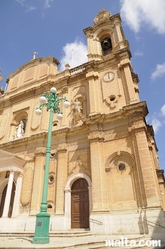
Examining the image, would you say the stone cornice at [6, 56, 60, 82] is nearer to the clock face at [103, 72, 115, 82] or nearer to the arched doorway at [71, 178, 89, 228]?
the clock face at [103, 72, 115, 82]

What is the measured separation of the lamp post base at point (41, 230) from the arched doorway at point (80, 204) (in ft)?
17.5

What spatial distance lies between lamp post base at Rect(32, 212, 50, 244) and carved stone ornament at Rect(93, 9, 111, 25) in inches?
693

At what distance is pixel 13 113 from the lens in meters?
17.6

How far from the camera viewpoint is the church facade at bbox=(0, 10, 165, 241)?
977 cm

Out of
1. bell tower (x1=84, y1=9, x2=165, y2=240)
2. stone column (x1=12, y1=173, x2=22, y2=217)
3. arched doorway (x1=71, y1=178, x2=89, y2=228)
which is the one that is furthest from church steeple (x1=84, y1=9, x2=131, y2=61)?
stone column (x1=12, y1=173, x2=22, y2=217)

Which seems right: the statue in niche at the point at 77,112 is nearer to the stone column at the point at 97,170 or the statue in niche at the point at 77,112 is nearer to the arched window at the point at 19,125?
the stone column at the point at 97,170

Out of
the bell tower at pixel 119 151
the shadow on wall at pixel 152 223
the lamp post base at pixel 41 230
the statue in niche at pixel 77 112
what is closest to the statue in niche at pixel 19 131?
the statue in niche at pixel 77 112

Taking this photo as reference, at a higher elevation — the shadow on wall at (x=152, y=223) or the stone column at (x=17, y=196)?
the stone column at (x=17, y=196)

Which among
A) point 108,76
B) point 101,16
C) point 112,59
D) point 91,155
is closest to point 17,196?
point 91,155

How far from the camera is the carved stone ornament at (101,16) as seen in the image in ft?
60.0

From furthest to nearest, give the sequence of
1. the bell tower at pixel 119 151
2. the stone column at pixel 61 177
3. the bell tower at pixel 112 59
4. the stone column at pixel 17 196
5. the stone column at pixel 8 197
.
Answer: the bell tower at pixel 112 59 → the stone column at pixel 17 196 → the stone column at pixel 8 197 → the stone column at pixel 61 177 → the bell tower at pixel 119 151

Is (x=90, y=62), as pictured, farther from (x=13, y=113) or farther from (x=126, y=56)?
(x=13, y=113)

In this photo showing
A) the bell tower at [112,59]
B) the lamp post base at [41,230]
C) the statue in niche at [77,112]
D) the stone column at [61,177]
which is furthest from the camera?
the statue in niche at [77,112]

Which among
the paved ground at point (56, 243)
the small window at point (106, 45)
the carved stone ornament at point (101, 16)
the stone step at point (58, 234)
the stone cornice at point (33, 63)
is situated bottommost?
the paved ground at point (56, 243)
